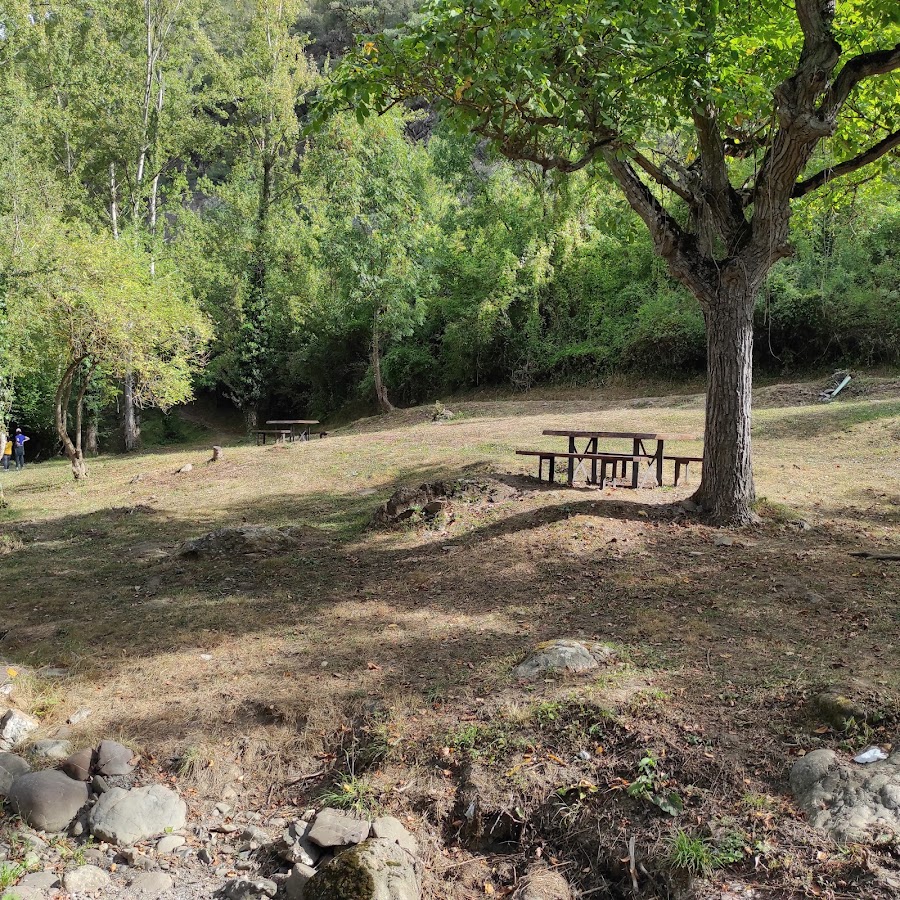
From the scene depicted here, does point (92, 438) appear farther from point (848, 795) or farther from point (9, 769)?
point (848, 795)

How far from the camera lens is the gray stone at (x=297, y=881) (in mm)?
3023

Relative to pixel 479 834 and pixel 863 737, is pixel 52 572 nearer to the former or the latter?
pixel 479 834

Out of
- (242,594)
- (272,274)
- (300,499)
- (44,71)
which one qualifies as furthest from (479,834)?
(44,71)

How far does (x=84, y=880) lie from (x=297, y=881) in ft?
3.25

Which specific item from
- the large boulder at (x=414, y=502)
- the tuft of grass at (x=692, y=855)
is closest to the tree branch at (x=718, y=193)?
the large boulder at (x=414, y=502)

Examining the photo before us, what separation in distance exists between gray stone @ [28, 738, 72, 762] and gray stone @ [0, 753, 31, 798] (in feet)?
0.31

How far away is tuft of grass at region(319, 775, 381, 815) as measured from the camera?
11.3 feet

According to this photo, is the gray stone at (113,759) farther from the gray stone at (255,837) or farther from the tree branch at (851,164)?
the tree branch at (851,164)

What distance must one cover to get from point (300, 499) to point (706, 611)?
7.00 metres

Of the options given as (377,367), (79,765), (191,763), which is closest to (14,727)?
(79,765)

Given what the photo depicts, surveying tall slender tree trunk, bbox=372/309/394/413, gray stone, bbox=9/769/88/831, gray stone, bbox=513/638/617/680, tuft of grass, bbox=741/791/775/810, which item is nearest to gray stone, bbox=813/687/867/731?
tuft of grass, bbox=741/791/775/810

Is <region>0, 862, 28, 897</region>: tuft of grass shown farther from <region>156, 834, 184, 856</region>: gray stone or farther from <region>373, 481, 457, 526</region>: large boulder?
<region>373, 481, 457, 526</region>: large boulder

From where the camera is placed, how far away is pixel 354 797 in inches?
139

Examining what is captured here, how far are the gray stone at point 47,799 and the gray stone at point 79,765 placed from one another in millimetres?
63
